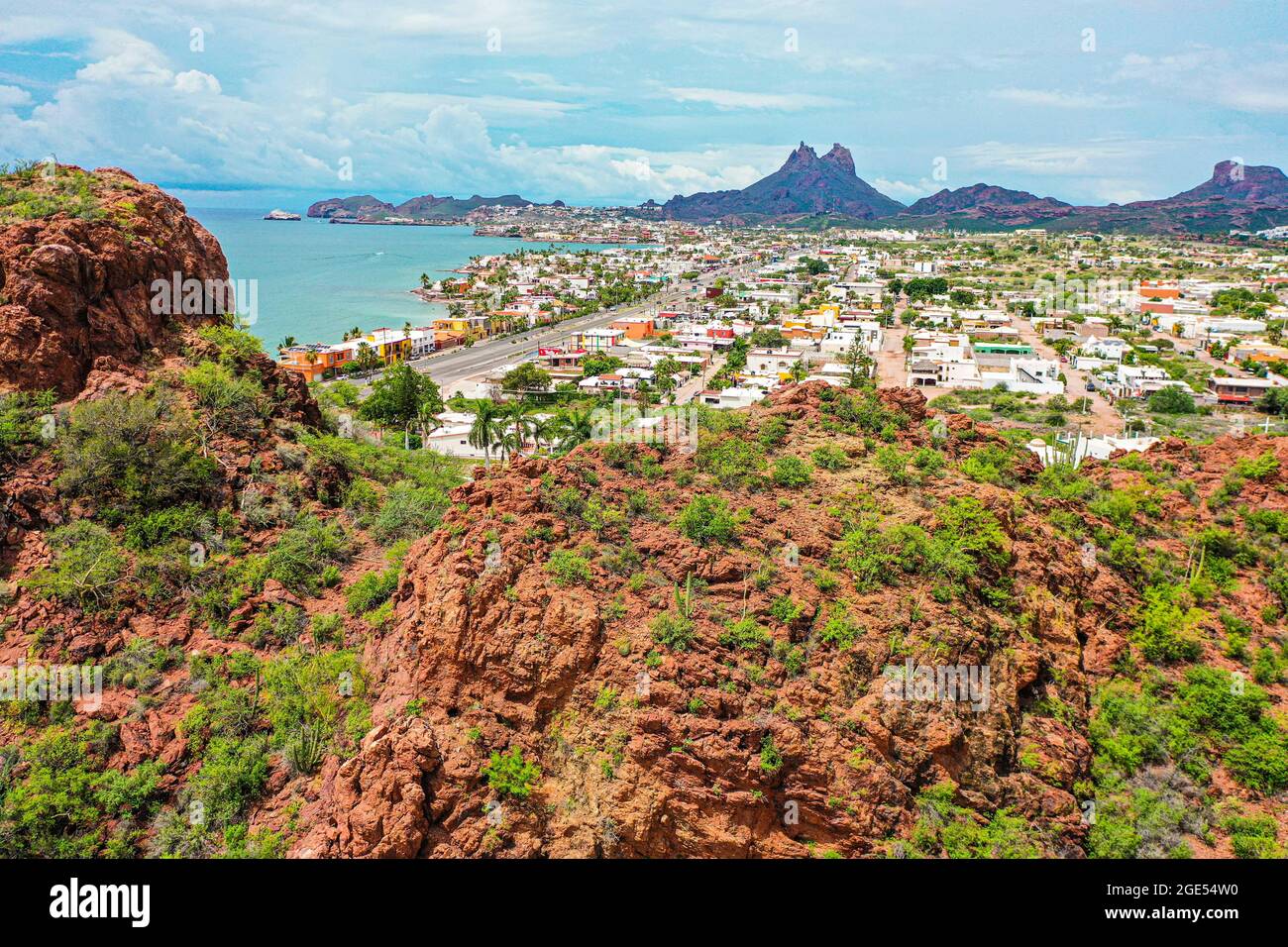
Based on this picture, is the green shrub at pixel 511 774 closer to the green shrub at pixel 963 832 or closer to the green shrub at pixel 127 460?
the green shrub at pixel 963 832

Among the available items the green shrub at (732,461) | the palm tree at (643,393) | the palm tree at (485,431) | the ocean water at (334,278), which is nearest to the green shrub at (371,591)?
the green shrub at (732,461)

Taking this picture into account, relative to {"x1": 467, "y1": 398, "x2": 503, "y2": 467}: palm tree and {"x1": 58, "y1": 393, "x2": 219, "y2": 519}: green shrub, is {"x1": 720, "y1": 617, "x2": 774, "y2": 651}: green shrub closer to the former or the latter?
{"x1": 58, "y1": 393, "x2": 219, "y2": 519}: green shrub

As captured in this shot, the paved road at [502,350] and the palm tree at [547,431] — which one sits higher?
the paved road at [502,350]

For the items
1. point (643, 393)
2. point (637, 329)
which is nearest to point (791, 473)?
point (643, 393)

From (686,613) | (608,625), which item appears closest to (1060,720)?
(686,613)

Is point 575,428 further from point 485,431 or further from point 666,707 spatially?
point 666,707

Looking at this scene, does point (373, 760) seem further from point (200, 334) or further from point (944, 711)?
point (200, 334)

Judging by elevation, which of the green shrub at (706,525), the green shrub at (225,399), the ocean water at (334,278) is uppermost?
A: the ocean water at (334,278)
